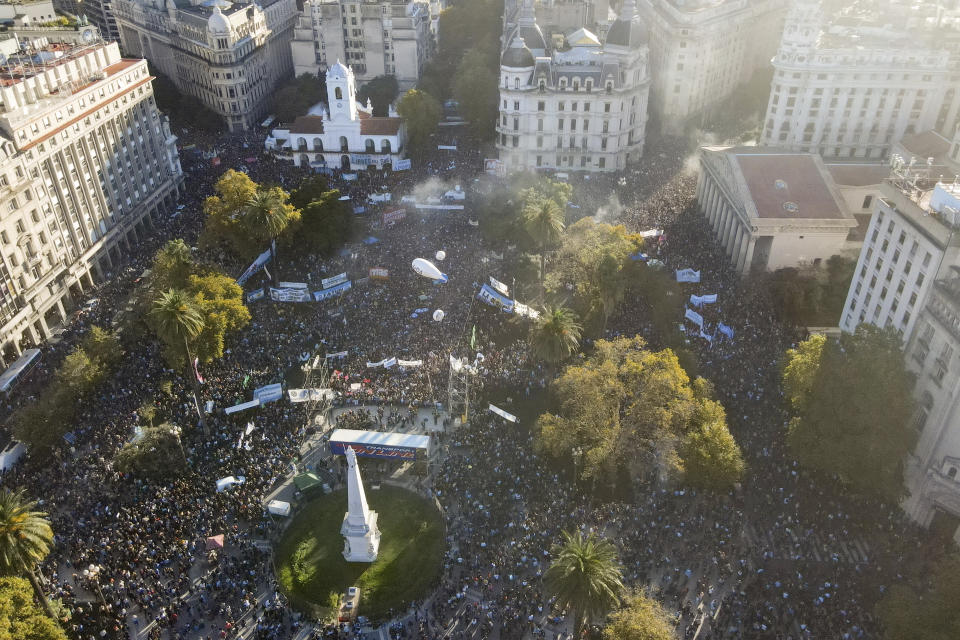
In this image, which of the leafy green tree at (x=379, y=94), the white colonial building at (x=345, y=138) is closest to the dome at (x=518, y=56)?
the white colonial building at (x=345, y=138)

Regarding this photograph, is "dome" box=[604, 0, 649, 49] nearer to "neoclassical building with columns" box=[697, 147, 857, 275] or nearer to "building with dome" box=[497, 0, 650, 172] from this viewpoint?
"building with dome" box=[497, 0, 650, 172]

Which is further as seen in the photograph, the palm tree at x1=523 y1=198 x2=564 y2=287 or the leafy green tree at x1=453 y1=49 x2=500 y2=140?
the leafy green tree at x1=453 y1=49 x2=500 y2=140

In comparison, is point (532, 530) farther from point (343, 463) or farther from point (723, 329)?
point (723, 329)

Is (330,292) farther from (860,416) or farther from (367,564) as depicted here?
(860,416)

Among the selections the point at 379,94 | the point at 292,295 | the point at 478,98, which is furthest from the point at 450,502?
the point at 379,94

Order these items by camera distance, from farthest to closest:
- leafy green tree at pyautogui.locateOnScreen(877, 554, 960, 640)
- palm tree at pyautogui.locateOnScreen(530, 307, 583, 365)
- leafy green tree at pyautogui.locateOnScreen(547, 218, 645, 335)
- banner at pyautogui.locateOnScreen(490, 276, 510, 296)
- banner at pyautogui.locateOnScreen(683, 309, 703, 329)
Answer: banner at pyautogui.locateOnScreen(490, 276, 510, 296) < banner at pyautogui.locateOnScreen(683, 309, 703, 329) < leafy green tree at pyautogui.locateOnScreen(547, 218, 645, 335) < palm tree at pyautogui.locateOnScreen(530, 307, 583, 365) < leafy green tree at pyautogui.locateOnScreen(877, 554, 960, 640)

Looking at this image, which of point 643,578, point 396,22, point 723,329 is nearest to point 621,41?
point 396,22

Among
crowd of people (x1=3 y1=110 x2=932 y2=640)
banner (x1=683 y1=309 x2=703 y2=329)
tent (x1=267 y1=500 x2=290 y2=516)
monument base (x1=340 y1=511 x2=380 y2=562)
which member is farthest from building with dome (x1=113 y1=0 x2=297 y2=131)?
monument base (x1=340 y1=511 x2=380 y2=562)

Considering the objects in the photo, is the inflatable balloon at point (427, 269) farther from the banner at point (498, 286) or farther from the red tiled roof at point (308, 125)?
the red tiled roof at point (308, 125)
